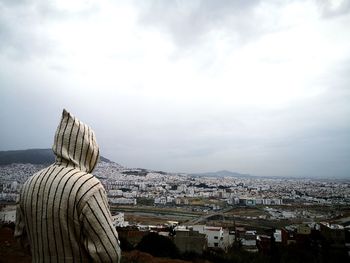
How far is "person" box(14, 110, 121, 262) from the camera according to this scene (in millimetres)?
1267

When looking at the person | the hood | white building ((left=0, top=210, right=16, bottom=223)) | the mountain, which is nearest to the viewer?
the person

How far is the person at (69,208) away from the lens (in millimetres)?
1267

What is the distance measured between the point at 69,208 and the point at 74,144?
0.86 feet

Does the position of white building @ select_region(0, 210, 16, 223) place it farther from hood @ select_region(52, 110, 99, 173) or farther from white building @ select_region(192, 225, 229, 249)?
hood @ select_region(52, 110, 99, 173)

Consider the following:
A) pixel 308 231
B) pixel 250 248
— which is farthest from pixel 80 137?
pixel 308 231

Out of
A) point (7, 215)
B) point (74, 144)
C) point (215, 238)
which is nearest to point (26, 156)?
point (7, 215)

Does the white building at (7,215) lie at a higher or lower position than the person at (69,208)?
lower

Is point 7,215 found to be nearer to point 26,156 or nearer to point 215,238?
point 215,238

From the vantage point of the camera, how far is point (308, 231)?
2364 centimetres

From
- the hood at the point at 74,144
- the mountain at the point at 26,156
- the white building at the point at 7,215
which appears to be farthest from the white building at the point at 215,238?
the mountain at the point at 26,156

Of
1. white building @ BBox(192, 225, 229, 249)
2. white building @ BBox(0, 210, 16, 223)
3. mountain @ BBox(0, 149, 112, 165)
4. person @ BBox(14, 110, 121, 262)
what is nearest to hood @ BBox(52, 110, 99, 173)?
person @ BBox(14, 110, 121, 262)

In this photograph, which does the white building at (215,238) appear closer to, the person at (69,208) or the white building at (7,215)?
the white building at (7,215)

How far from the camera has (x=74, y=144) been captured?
1.41 metres

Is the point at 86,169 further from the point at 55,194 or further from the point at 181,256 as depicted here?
the point at 181,256
